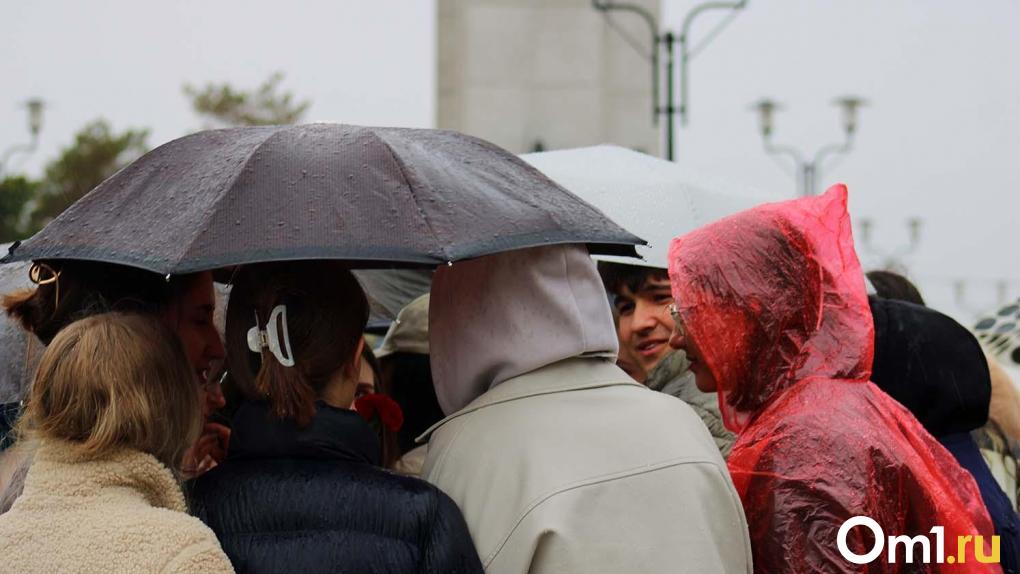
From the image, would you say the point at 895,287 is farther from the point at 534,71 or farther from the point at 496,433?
the point at 534,71

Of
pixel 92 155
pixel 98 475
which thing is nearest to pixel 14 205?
pixel 92 155

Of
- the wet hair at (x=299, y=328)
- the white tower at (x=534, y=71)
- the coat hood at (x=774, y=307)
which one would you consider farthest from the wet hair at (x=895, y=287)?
the white tower at (x=534, y=71)

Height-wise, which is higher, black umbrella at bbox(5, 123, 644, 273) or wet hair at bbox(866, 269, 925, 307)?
black umbrella at bbox(5, 123, 644, 273)

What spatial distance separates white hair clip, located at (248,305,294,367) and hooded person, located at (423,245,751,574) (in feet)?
1.27

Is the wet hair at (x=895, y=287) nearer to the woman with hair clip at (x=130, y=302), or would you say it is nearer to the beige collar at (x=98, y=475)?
the woman with hair clip at (x=130, y=302)

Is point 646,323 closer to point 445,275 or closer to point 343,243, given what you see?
point 445,275

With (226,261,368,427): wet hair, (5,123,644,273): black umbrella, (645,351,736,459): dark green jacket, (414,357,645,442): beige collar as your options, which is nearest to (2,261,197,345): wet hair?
(5,123,644,273): black umbrella

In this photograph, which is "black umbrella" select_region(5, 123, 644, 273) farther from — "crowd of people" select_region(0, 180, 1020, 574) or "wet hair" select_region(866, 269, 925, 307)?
"wet hair" select_region(866, 269, 925, 307)

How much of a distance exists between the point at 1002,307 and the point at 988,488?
2.99 meters

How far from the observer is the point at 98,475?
250cm

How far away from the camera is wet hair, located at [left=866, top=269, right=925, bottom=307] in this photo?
5023 millimetres

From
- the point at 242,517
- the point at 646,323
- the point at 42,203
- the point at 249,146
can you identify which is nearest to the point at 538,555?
the point at 242,517

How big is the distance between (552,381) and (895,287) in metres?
2.56

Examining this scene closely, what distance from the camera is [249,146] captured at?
9.16 feet
